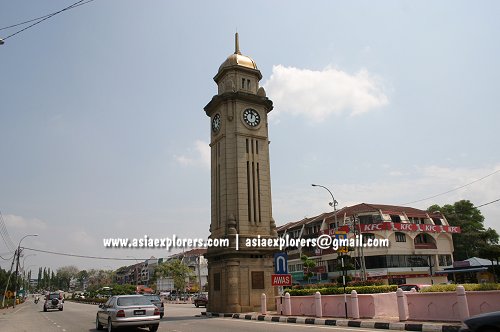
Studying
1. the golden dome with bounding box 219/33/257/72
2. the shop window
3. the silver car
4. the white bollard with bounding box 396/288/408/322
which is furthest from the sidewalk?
the shop window

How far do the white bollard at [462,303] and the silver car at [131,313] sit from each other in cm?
1130

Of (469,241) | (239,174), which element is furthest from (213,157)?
(469,241)

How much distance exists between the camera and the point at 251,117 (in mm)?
34344

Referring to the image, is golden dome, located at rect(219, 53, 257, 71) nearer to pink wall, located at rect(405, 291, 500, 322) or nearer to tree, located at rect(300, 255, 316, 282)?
pink wall, located at rect(405, 291, 500, 322)

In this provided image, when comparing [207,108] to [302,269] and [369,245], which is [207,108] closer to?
[369,245]

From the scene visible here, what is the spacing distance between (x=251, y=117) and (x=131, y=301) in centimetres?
2076

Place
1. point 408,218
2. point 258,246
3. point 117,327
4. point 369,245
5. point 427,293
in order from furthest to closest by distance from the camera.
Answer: point 408,218 → point 369,245 → point 258,246 → point 427,293 → point 117,327

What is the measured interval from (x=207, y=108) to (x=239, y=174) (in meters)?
7.67

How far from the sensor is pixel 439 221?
69.8 meters

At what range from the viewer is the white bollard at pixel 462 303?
50.9ft

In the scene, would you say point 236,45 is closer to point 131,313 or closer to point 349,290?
point 349,290

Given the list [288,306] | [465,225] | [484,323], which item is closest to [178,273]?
[465,225]

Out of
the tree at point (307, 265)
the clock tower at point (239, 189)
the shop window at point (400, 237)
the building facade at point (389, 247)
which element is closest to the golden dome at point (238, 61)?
the clock tower at point (239, 189)

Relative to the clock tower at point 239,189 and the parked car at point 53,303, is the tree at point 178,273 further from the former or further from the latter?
the clock tower at point 239,189
